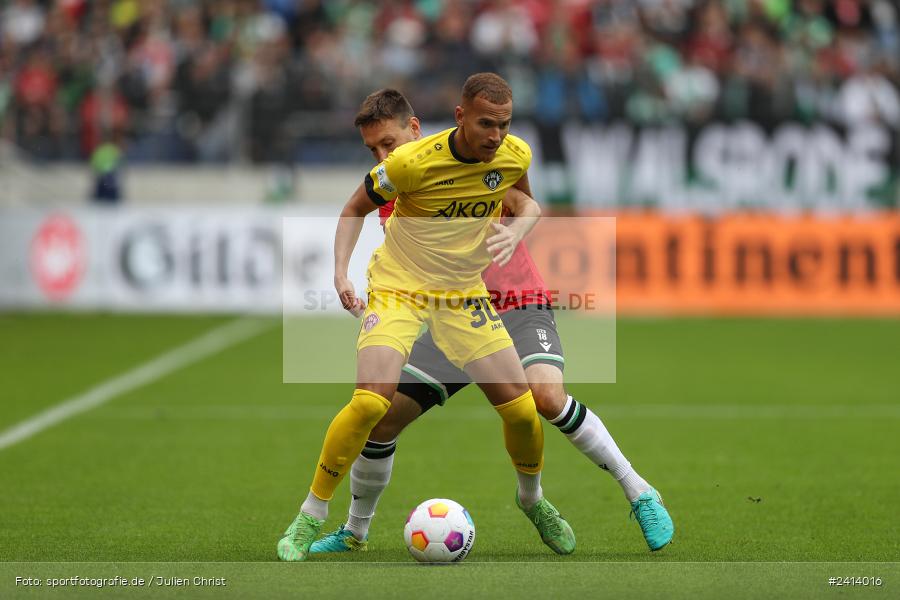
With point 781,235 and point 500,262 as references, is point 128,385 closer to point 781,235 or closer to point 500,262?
point 500,262

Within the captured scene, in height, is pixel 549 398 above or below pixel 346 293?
below

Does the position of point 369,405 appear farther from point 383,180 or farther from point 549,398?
point 383,180

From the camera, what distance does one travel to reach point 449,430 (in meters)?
10.7

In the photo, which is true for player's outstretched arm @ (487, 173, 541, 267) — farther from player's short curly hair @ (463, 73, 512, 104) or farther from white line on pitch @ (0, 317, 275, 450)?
white line on pitch @ (0, 317, 275, 450)

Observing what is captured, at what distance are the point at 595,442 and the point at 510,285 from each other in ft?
2.85

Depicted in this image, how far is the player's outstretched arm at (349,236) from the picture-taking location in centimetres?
613

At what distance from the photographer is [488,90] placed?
599cm

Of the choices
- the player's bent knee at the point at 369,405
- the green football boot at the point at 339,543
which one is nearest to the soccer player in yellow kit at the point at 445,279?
the player's bent knee at the point at 369,405

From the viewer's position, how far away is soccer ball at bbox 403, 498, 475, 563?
6.02 meters

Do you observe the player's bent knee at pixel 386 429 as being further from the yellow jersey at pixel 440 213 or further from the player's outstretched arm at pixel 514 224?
the player's outstretched arm at pixel 514 224

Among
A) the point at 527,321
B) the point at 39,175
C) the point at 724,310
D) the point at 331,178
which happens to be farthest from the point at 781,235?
the point at 527,321

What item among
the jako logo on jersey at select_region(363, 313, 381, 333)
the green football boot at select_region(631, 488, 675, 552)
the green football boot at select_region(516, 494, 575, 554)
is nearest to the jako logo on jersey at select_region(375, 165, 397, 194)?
the jako logo on jersey at select_region(363, 313, 381, 333)

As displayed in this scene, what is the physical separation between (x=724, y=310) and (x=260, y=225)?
617 cm

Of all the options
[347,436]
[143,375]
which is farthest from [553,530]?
[143,375]
